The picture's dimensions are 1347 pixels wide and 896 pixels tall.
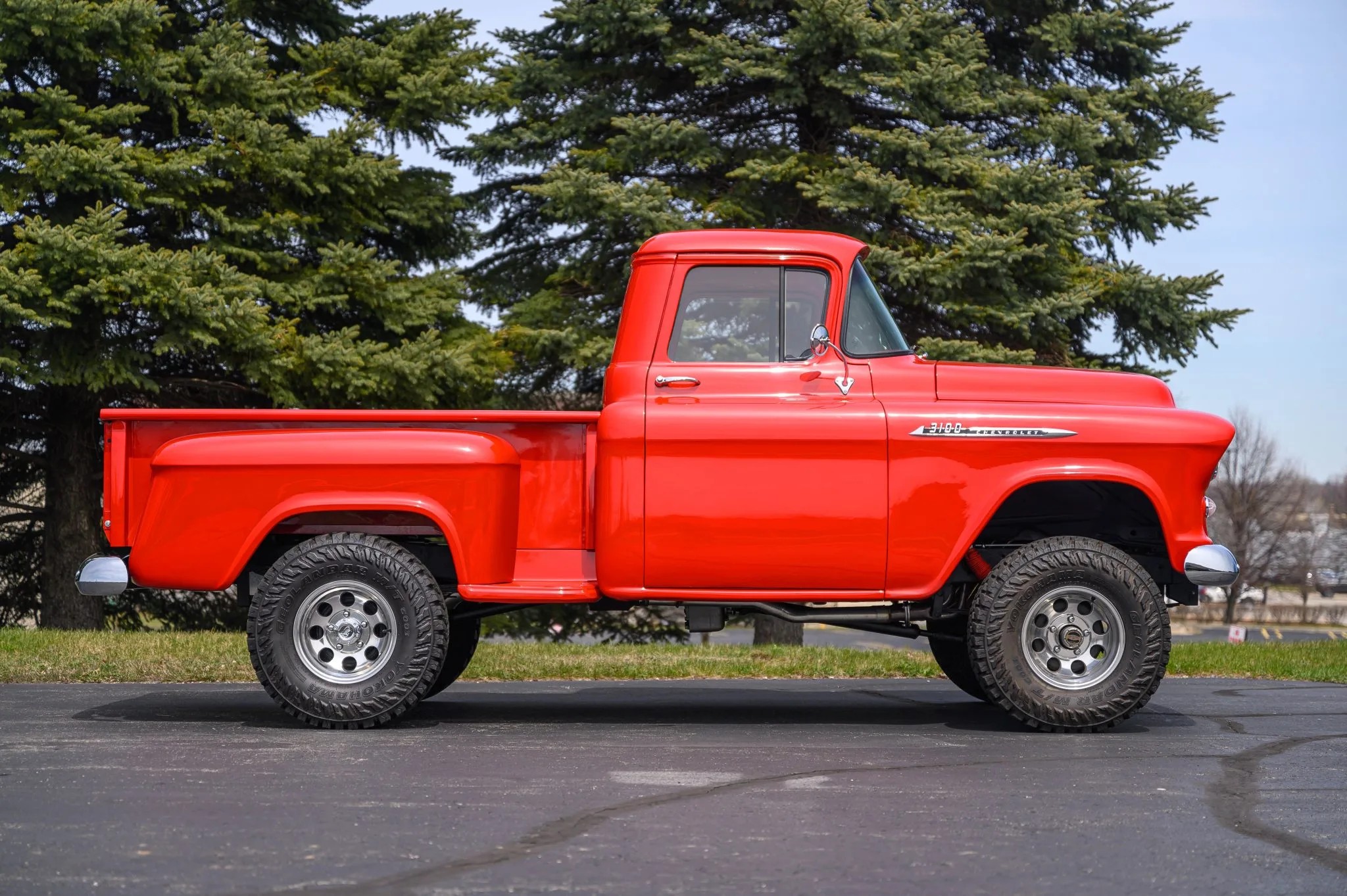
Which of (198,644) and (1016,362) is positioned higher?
(1016,362)

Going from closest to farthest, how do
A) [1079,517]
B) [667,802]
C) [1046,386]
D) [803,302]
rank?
1. [667,802]
2. [803,302]
3. [1046,386]
4. [1079,517]

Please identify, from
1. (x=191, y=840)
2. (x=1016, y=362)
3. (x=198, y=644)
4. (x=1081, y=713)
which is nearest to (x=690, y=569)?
(x=1081, y=713)

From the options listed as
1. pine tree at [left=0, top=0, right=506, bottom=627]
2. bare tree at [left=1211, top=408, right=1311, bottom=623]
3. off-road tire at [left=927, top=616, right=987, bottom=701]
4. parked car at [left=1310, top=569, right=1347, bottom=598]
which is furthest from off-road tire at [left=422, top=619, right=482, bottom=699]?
parked car at [left=1310, top=569, right=1347, bottom=598]

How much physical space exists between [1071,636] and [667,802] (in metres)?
2.91

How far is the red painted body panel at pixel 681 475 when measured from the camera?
23.7 ft

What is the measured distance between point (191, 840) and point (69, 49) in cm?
1405

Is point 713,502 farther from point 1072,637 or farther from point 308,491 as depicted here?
point 308,491

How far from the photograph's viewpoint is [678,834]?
15.5 ft

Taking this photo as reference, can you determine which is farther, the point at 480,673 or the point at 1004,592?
the point at 480,673

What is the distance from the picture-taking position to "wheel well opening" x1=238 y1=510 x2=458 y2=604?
7.60 metres

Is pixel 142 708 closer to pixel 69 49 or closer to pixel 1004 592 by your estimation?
pixel 1004 592

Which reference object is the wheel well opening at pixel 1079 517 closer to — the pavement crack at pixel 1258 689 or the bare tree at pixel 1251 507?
the pavement crack at pixel 1258 689

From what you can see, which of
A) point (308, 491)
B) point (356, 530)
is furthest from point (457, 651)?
point (308, 491)

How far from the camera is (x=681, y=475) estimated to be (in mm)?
7262
